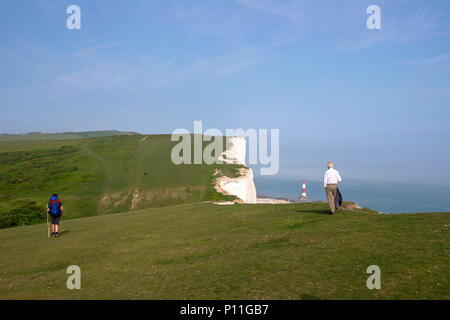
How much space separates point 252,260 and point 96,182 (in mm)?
55859

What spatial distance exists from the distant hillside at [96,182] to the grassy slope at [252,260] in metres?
29.5

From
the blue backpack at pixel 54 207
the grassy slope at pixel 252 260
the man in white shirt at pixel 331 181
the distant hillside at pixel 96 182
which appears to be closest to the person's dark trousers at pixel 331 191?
the man in white shirt at pixel 331 181

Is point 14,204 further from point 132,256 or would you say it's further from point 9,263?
point 132,256

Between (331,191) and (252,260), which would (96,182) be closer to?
(331,191)

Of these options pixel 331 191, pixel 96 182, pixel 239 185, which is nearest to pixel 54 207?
pixel 331 191

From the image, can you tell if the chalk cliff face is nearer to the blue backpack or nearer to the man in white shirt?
the blue backpack

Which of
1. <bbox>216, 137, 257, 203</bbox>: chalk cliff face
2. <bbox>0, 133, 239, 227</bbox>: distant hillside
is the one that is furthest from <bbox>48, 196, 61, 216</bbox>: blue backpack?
<bbox>216, 137, 257, 203</bbox>: chalk cliff face

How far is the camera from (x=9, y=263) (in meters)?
18.8

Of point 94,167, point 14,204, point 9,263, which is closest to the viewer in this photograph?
point 9,263

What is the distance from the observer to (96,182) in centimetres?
6438

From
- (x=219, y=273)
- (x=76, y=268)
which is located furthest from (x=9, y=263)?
(x=219, y=273)

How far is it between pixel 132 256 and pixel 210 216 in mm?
11410

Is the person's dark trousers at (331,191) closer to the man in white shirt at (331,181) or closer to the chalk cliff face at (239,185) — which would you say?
the man in white shirt at (331,181)
